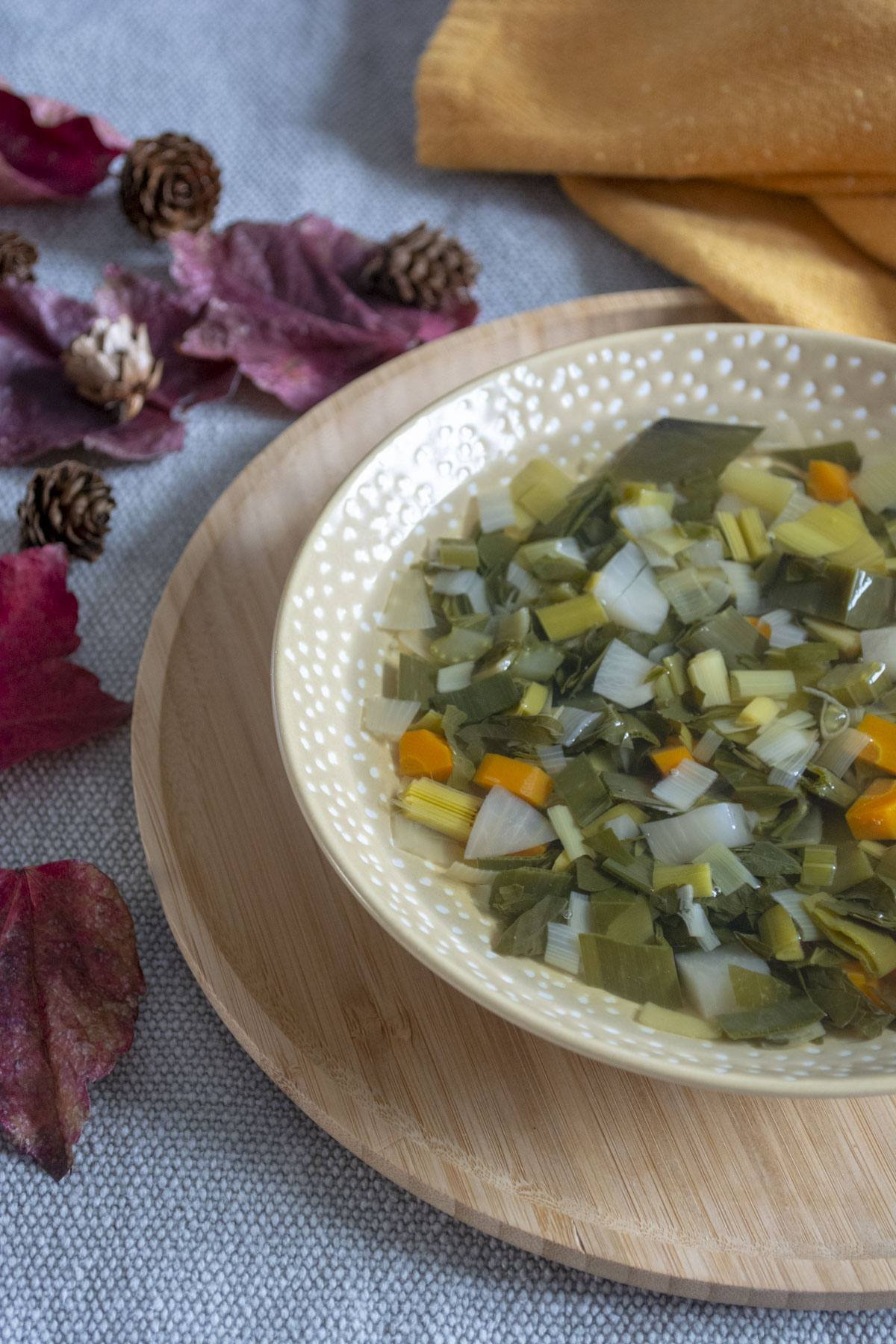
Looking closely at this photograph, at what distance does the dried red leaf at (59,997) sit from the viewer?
3.74 feet

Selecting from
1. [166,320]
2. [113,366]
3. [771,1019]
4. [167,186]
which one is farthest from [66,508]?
[771,1019]

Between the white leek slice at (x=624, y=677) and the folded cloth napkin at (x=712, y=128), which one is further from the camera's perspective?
the folded cloth napkin at (x=712, y=128)

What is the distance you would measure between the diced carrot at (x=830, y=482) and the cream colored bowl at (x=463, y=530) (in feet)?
0.17

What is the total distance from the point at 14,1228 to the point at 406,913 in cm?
50

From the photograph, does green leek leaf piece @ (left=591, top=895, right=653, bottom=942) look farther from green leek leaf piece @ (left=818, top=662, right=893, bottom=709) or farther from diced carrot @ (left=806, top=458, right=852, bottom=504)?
diced carrot @ (left=806, top=458, right=852, bottom=504)

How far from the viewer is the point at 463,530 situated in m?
1.40

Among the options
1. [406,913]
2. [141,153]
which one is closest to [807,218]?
[141,153]

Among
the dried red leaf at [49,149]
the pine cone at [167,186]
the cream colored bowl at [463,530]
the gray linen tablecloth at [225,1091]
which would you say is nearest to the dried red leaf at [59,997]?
the gray linen tablecloth at [225,1091]

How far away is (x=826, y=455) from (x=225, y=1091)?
98cm

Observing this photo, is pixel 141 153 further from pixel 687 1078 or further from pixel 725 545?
pixel 687 1078

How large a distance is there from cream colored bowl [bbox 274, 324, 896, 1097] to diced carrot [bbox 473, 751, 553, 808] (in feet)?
0.33

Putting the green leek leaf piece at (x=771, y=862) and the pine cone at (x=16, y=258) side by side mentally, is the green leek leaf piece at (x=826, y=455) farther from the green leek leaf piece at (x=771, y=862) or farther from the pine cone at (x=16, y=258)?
the pine cone at (x=16, y=258)

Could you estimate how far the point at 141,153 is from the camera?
5.98 feet

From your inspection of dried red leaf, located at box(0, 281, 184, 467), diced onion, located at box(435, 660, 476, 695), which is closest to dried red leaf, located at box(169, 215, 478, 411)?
dried red leaf, located at box(0, 281, 184, 467)
